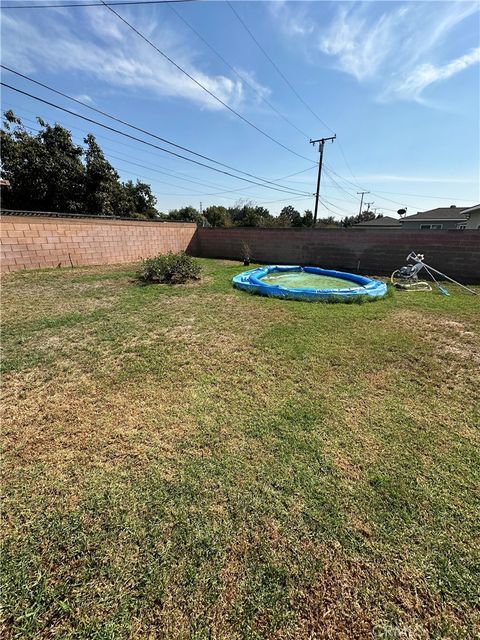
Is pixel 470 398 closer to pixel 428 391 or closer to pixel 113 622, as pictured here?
pixel 428 391

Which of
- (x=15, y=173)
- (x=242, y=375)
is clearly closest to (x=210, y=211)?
(x=15, y=173)

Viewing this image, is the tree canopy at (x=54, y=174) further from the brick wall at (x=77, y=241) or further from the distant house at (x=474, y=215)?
the distant house at (x=474, y=215)

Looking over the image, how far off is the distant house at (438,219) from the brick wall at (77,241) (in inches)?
735

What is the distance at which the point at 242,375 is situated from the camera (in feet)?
9.96

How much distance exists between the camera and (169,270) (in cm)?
752

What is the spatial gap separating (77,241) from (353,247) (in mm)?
9560

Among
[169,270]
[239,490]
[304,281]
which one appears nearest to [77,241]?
[169,270]

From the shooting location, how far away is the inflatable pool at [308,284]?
241 inches

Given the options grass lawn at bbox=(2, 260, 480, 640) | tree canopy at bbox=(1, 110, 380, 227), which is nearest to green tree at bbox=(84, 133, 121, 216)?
tree canopy at bbox=(1, 110, 380, 227)

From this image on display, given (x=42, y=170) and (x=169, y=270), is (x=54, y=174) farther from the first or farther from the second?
(x=169, y=270)

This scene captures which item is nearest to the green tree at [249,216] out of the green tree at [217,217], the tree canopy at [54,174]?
the green tree at [217,217]

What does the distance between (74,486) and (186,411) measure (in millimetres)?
952

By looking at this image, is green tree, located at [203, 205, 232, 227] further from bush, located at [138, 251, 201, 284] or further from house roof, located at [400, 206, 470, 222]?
bush, located at [138, 251, 201, 284]

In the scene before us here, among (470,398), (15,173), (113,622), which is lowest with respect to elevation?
(113,622)
